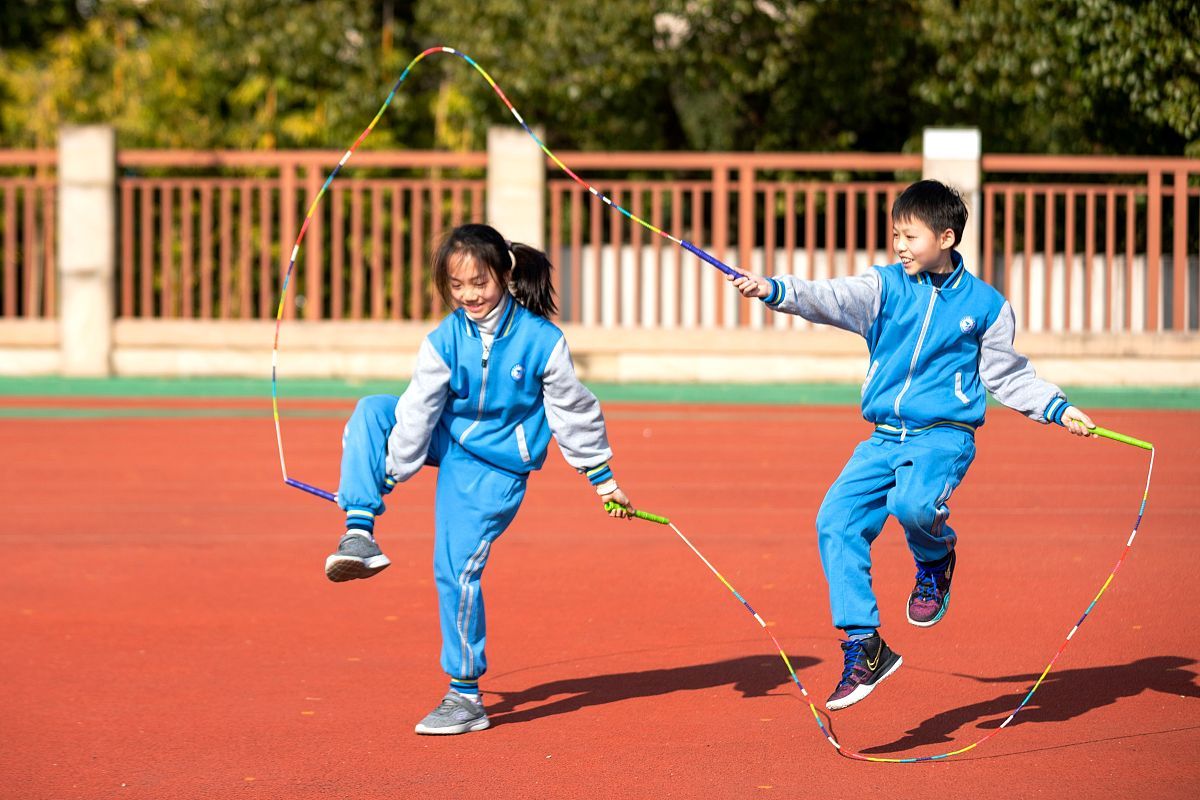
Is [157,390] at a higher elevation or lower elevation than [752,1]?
lower

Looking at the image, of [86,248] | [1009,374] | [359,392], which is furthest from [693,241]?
[1009,374]

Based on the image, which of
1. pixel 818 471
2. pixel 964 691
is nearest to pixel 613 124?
pixel 818 471

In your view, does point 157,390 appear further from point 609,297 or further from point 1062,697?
point 1062,697

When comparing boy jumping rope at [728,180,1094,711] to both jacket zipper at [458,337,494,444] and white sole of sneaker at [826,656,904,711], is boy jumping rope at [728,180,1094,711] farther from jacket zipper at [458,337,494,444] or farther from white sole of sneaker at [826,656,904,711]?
jacket zipper at [458,337,494,444]

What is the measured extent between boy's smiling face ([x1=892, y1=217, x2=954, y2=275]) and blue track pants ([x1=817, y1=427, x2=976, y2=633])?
20.2 inches

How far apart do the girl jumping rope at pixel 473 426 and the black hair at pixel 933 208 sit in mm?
1137

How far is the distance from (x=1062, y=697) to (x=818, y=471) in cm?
628

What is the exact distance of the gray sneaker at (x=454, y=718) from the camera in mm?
5500

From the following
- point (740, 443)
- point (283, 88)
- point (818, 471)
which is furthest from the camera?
point (283, 88)

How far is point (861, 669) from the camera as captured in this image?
5.40m

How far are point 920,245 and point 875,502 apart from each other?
2.66ft

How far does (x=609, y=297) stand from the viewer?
19156 millimetres

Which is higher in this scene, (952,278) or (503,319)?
(952,278)

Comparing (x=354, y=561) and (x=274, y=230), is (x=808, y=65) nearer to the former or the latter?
(x=274, y=230)
